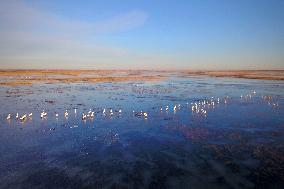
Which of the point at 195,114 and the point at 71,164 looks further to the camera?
the point at 195,114

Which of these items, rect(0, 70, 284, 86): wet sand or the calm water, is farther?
rect(0, 70, 284, 86): wet sand

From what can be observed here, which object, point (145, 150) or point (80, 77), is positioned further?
point (80, 77)

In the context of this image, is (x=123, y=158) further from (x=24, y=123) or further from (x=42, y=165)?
(x=24, y=123)

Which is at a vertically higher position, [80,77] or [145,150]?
[145,150]

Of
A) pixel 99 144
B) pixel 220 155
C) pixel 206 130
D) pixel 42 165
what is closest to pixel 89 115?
pixel 99 144

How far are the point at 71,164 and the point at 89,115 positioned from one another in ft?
34.9

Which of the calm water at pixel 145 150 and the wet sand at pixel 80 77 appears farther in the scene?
the wet sand at pixel 80 77

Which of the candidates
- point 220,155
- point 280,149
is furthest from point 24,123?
point 280,149

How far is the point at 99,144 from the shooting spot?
51.4 ft

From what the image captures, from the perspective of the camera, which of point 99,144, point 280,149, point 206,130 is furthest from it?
point 206,130

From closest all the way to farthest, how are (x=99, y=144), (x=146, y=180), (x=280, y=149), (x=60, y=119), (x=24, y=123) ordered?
(x=146, y=180) < (x=280, y=149) < (x=99, y=144) < (x=24, y=123) < (x=60, y=119)

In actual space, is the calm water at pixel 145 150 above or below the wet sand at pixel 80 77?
above

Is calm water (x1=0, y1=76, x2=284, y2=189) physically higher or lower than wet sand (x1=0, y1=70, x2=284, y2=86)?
higher

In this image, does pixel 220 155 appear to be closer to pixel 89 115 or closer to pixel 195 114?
pixel 195 114
